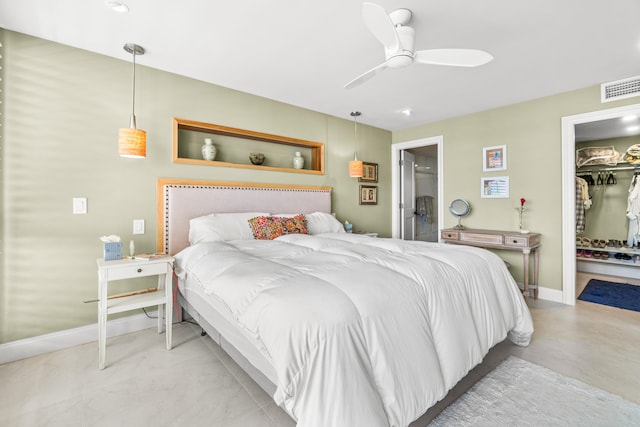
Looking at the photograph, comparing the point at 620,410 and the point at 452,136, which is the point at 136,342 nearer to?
the point at 620,410

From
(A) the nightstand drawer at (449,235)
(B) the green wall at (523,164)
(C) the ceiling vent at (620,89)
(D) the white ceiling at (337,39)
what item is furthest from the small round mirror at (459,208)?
(C) the ceiling vent at (620,89)

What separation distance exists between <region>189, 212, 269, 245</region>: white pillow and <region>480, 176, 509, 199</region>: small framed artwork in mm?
3275

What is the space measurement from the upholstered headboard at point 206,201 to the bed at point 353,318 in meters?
0.47

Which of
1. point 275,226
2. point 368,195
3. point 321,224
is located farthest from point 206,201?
point 368,195

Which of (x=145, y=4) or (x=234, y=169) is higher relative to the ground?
(x=145, y=4)

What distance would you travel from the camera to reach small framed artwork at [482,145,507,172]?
3865 mm

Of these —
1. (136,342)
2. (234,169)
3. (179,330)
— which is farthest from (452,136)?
(136,342)

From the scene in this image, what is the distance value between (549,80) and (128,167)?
4.33m

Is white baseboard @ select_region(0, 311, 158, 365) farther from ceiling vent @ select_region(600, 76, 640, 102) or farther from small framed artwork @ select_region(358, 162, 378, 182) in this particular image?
ceiling vent @ select_region(600, 76, 640, 102)

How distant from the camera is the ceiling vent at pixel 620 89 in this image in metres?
2.93

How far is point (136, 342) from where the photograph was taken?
93.7 inches

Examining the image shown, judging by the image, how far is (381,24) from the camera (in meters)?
1.67

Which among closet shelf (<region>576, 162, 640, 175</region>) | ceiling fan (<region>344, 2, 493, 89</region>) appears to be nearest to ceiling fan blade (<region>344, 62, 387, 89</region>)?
ceiling fan (<region>344, 2, 493, 89</region>)

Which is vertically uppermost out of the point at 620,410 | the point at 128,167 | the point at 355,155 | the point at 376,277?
the point at 355,155
